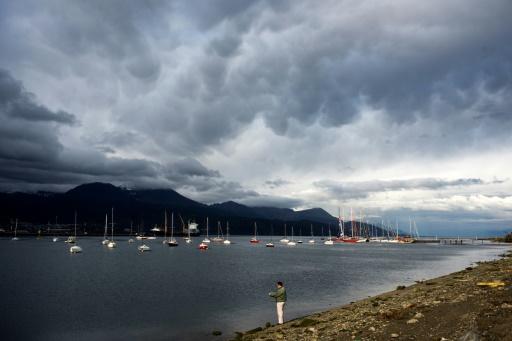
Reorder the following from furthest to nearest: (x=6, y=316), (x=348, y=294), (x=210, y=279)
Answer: (x=210, y=279) → (x=348, y=294) → (x=6, y=316)

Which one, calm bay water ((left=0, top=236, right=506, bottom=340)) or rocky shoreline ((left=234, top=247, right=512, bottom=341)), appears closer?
rocky shoreline ((left=234, top=247, right=512, bottom=341))

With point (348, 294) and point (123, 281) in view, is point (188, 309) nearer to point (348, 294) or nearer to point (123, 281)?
point (348, 294)

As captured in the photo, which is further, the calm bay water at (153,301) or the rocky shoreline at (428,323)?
the calm bay water at (153,301)

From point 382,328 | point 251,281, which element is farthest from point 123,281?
point 382,328

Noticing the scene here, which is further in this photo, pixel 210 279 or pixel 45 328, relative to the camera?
pixel 210 279

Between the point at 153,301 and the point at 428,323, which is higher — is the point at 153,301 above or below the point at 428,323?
below

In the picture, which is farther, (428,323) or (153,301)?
(153,301)

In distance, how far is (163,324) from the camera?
3962 centimetres

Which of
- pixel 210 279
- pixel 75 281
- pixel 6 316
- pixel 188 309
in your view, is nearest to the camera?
pixel 6 316

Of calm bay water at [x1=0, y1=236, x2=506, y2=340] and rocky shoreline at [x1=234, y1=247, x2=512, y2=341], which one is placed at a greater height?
rocky shoreline at [x1=234, y1=247, x2=512, y2=341]

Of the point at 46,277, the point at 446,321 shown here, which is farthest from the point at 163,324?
the point at 46,277

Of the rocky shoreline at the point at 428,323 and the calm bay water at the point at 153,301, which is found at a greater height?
the rocky shoreline at the point at 428,323

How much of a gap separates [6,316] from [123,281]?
1229 inches

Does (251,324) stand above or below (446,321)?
below
